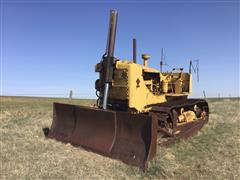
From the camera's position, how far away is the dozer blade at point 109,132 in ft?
20.3

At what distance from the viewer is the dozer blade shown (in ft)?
20.3

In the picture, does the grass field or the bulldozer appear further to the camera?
the bulldozer

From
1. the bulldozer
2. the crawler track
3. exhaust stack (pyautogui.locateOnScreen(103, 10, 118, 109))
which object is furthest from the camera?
exhaust stack (pyautogui.locateOnScreen(103, 10, 118, 109))

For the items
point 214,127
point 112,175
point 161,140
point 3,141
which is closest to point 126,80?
point 161,140

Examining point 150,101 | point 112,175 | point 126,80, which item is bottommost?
point 112,175

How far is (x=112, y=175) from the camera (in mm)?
5422

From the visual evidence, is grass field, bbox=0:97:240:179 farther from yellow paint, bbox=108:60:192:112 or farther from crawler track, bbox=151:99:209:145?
yellow paint, bbox=108:60:192:112

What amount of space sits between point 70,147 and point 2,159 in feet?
5.75

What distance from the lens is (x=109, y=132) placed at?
7.02m

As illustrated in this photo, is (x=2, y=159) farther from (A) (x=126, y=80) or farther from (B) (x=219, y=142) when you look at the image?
(B) (x=219, y=142)

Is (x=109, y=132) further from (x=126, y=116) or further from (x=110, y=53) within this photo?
(x=110, y=53)

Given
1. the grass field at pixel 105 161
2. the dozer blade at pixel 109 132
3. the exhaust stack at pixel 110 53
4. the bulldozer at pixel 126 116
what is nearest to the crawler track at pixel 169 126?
the bulldozer at pixel 126 116

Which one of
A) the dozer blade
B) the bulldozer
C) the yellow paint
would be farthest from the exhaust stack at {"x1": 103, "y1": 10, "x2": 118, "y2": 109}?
the dozer blade

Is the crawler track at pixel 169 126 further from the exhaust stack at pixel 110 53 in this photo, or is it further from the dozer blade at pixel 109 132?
the exhaust stack at pixel 110 53
